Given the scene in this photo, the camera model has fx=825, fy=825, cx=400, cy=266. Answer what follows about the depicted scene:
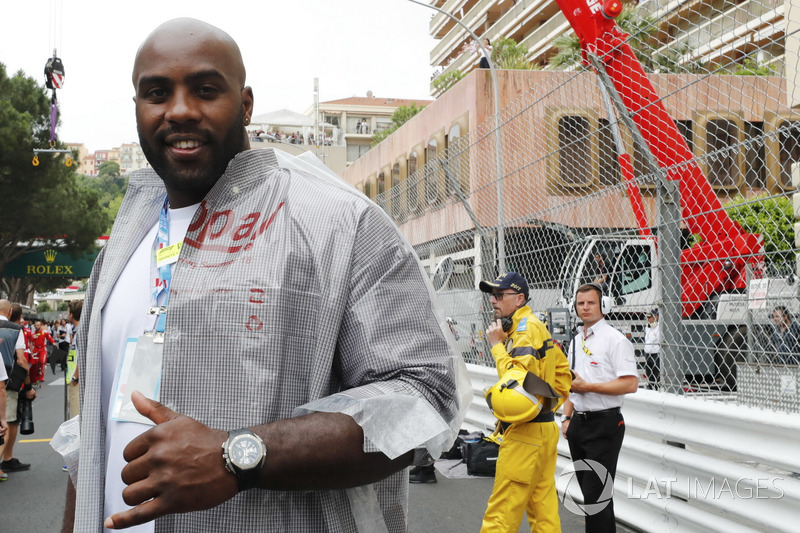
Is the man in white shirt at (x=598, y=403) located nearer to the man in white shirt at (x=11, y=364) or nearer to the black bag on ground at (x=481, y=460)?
the black bag on ground at (x=481, y=460)

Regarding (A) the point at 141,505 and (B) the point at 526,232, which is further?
(B) the point at 526,232

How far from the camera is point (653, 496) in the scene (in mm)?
5781

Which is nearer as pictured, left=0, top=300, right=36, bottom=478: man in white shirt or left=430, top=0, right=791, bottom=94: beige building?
left=430, top=0, right=791, bottom=94: beige building

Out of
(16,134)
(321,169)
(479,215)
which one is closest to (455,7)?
(16,134)

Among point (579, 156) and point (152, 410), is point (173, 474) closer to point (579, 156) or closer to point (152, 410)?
point (152, 410)

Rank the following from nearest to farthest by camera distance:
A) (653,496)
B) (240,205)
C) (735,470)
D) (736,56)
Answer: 1. (240,205)
2. (736,56)
3. (735,470)
4. (653,496)

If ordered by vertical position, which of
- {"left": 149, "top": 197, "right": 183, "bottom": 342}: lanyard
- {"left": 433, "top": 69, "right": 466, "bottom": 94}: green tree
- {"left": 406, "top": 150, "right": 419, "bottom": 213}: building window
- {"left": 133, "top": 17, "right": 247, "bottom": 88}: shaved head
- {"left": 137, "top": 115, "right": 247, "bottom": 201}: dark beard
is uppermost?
{"left": 433, "top": 69, "right": 466, "bottom": 94}: green tree

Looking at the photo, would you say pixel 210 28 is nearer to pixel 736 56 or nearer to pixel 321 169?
pixel 321 169

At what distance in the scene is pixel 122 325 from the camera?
171cm

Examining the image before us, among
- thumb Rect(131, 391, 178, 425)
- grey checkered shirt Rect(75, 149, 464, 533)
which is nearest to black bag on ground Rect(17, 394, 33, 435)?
grey checkered shirt Rect(75, 149, 464, 533)

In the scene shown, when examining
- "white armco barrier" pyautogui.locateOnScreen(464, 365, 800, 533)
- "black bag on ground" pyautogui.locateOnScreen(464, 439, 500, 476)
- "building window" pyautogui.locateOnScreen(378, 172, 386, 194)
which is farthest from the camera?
"building window" pyautogui.locateOnScreen(378, 172, 386, 194)

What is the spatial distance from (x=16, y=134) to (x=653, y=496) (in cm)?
3146

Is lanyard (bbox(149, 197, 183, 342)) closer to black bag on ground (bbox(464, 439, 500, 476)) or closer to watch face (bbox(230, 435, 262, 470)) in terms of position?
watch face (bbox(230, 435, 262, 470))

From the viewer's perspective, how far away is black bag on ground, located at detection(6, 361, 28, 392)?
8.91 m
